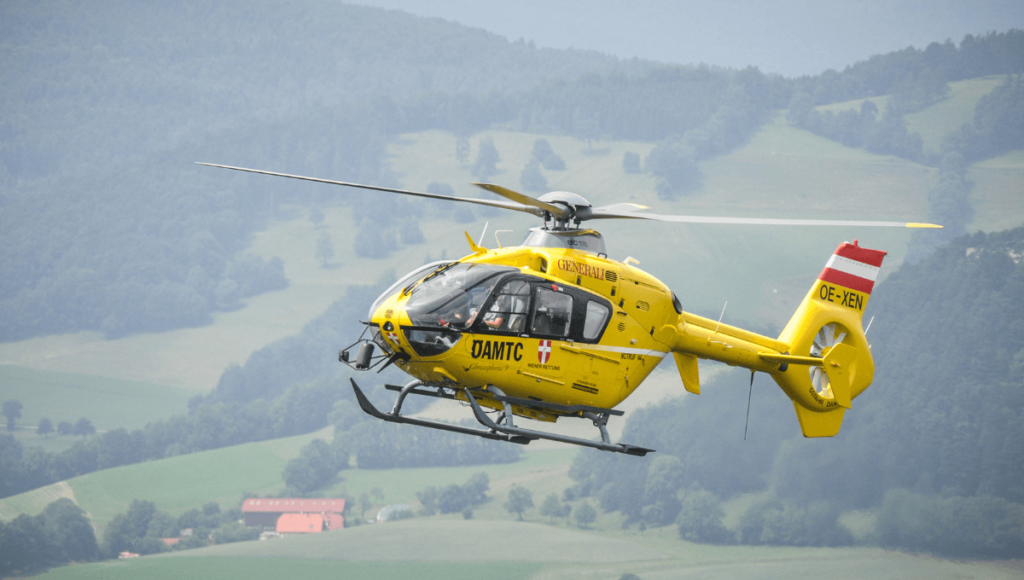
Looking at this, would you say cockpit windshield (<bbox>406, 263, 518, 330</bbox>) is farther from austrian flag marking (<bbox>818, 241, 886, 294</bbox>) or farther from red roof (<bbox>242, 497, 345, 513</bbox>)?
red roof (<bbox>242, 497, 345, 513</bbox>)

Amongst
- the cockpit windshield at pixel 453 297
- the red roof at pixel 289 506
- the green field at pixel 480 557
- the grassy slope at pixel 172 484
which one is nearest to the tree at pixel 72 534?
the green field at pixel 480 557

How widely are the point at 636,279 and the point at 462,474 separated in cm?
15208

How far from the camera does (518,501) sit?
153 m

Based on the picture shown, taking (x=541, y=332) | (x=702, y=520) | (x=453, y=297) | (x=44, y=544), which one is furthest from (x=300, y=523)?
(x=453, y=297)

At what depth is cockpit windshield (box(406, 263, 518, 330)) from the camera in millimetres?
14922

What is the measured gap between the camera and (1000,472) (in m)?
135

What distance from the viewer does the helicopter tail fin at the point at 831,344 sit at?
20094 millimetres

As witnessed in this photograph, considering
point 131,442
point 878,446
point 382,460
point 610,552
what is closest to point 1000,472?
point 878,446

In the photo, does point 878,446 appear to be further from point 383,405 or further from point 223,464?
point 223,464

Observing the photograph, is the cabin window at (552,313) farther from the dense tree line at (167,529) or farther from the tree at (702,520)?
the dense tree line at (167,529)

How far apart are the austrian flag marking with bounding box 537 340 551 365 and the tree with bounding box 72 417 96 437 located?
655 feet

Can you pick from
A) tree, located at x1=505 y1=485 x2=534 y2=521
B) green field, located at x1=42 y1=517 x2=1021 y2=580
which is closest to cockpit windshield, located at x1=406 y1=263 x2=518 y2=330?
green field, located at x1=42 y1=517 x2=1021 y2=580

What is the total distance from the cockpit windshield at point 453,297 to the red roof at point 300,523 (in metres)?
142

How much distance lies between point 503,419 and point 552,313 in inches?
73.9
